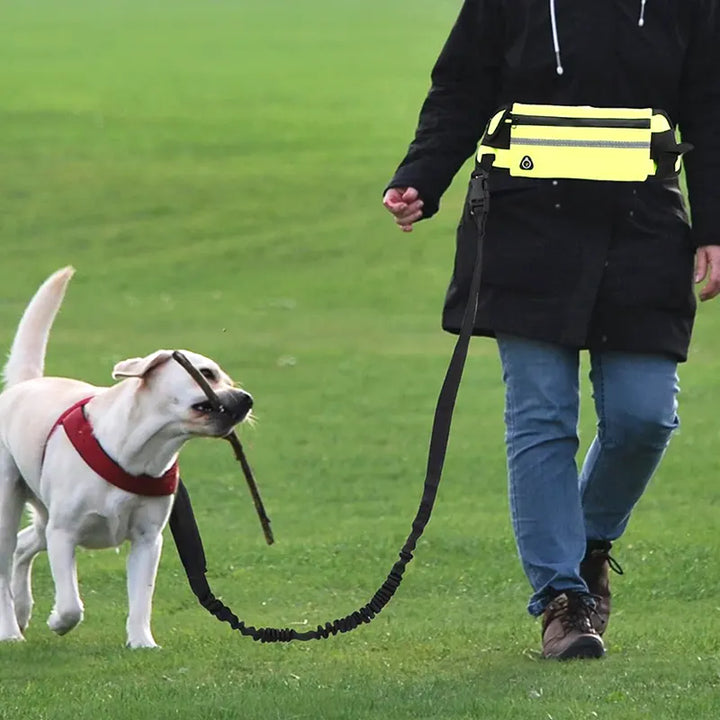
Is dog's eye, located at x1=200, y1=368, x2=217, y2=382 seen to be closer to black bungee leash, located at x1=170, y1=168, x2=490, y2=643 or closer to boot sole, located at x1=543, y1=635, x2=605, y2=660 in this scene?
black bungee leash, located at x1=170, y1=168, x2=490, y2=643

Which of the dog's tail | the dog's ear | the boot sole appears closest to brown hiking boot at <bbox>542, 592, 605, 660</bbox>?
the boot sole

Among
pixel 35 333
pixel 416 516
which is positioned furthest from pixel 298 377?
pixel 416 516

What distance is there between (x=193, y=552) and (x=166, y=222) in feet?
68.9

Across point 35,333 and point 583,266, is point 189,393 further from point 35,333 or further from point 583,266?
point 583,266

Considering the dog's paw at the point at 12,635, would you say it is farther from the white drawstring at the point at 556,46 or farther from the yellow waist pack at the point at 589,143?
the white drawstring at the point at 556,46

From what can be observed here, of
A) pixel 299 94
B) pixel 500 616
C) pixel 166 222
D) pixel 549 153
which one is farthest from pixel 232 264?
pixel 549 153

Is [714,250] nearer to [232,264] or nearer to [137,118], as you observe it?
[232,264]

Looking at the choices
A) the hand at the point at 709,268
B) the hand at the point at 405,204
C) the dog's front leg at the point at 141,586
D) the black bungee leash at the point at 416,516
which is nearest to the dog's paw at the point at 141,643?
the dog's front leg at the point at 141,586

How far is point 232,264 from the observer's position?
24391 mm

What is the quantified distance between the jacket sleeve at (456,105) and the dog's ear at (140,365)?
0.99 m

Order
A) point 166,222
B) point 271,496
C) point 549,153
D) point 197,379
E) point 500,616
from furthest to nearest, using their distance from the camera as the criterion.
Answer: point 166,222
point 271,496
point 500,616
point 197,379
point 549,153

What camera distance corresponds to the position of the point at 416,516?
5855mm

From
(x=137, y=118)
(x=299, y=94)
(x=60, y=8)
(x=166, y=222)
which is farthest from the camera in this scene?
(x=60, y=8)

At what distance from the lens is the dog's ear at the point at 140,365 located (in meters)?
6.37
